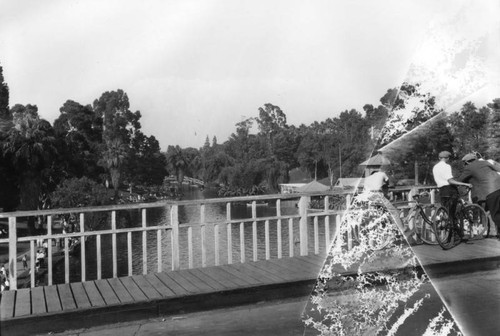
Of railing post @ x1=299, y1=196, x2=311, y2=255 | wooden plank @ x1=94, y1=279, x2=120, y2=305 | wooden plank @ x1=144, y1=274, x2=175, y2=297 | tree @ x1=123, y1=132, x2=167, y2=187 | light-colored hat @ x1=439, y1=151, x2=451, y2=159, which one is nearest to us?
light-colored hat @ x1=439, y1=151, x2=451, y2=159

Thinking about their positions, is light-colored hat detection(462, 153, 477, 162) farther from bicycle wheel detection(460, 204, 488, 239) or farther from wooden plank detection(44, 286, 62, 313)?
bicycle wheel detection(460, 204, 488, 239)

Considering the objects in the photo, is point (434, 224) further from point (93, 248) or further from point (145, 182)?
point (145, 182)

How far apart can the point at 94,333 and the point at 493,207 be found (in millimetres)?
3015

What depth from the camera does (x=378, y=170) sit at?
2092 mm

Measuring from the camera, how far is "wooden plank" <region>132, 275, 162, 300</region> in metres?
4.55

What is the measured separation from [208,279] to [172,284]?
15.0 inches

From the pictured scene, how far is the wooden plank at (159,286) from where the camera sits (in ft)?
15.2

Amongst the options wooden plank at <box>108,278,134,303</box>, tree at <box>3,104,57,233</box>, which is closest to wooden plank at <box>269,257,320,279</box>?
wooden plank at <box>108,278,134,303</box>

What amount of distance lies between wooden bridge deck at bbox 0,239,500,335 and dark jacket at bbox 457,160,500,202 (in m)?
0.56

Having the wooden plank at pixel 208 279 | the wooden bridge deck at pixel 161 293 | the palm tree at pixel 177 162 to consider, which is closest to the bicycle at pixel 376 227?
the wooden bridge deck at pixel 161 293

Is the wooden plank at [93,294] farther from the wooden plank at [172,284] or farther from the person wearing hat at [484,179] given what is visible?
the person wearing hat at [484,179]

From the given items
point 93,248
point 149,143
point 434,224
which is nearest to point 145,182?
point 149,143

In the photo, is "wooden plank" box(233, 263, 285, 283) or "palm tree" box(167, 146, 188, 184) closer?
"wooden plank" box(233, 263, 285, 283)

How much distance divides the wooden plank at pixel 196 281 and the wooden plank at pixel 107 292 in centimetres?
73
